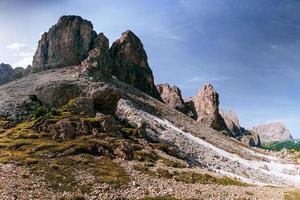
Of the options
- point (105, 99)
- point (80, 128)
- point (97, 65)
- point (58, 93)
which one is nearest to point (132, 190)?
point (80, 128)

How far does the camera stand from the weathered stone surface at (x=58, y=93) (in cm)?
12469

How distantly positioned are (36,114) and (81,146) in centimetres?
3227

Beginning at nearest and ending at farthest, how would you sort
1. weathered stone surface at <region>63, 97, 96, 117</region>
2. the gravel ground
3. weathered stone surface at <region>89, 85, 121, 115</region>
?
1. the gravel ground
2. weathered stone surface at <region>63, 97, 96, 117</region>
3. weathered stone surface at <region>89, 85, 121, 115</region>

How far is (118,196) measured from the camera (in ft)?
168

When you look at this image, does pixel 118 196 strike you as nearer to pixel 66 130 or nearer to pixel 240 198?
pixel 240 198

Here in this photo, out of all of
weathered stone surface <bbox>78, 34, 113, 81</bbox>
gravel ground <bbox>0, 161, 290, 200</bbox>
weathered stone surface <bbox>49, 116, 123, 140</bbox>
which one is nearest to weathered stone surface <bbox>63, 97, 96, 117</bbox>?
weathered stone surface <bbox>49, 116, 123, 140</bbox>

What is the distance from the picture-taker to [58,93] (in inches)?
4980

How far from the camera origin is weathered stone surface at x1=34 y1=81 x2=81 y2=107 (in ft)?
409

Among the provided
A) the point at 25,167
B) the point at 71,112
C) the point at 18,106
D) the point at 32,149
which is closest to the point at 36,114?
the point at 71,112

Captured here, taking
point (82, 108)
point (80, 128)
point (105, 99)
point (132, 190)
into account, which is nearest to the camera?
point (132, 190)

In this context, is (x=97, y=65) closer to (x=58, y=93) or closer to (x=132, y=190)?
Answer: (x=58, y=93)

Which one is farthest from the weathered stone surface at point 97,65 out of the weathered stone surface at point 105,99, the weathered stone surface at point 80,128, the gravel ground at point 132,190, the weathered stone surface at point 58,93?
the gravel ground at point 132,190

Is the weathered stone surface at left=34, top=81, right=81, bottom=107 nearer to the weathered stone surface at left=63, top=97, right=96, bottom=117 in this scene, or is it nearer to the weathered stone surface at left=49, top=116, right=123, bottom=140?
the weathered stone surface at left=63, top=97, right=96, bottom=117

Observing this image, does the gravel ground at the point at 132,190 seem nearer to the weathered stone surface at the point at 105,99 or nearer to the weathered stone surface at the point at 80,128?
the weathered stone surface at the point at 80,128
